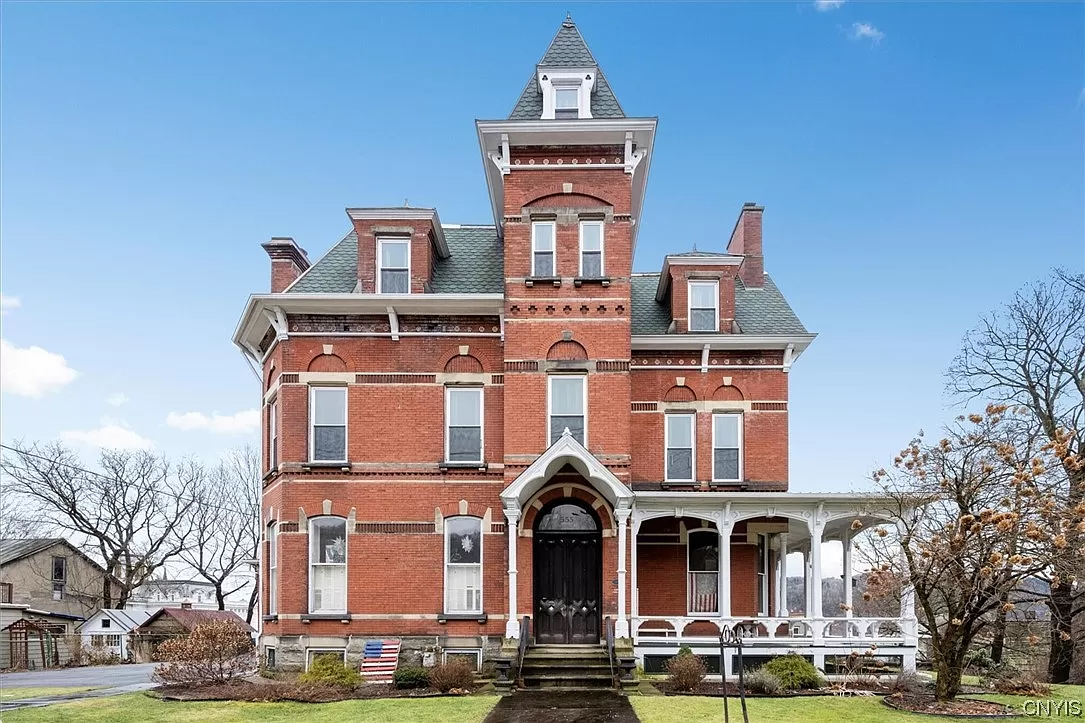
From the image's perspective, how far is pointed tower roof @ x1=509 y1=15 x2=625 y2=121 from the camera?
72.0 feet

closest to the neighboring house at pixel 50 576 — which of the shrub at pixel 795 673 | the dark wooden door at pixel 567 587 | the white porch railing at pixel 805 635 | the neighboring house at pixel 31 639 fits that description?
the neighboring house at pixel 31 639

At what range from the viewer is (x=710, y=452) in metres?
23.1

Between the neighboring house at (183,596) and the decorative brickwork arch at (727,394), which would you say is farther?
the neighboring house at (183,596)

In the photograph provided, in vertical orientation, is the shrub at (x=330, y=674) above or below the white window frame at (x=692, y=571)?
below

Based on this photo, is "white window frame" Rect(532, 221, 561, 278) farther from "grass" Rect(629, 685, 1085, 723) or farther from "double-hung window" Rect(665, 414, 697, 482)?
"grass" Rect(629, 685, 1085, 723)

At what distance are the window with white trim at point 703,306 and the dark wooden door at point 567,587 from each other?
604 cm

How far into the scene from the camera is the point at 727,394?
23.3 meters

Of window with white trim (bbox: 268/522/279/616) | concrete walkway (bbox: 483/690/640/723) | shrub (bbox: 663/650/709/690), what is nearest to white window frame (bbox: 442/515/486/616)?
concrete walkway (bbox: 483/690/640/723)

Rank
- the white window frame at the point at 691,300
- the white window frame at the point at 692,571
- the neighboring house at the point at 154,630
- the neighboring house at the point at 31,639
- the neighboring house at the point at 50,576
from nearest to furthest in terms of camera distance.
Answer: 1. the white window frame at the point at 692,571
2. the white window frame at the point at 691,300
3. the neighboring house at the point at 31,639
4. the neighboring house at the point at 154,630
5. the neighboring house at the point at 50,576

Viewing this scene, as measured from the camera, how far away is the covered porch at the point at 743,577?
20.1 meters

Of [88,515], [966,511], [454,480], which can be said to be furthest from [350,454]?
[88,515]

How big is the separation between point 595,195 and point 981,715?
12725mm

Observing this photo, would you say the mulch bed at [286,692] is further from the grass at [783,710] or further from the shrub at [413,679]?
the grass at [783,710]

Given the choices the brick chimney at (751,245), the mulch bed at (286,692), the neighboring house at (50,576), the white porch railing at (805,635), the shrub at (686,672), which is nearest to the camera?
the mulch bed at (286,692)
